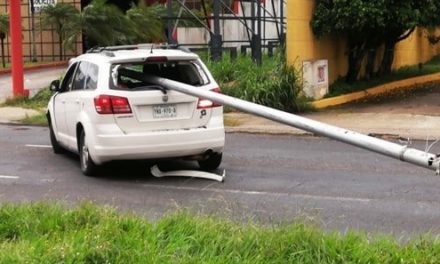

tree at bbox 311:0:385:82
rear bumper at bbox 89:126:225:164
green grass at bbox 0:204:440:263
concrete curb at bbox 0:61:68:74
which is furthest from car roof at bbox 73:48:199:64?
concrete curb at bbox 0:61:68:74

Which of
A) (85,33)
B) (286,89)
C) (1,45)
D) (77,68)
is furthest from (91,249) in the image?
(1,45)

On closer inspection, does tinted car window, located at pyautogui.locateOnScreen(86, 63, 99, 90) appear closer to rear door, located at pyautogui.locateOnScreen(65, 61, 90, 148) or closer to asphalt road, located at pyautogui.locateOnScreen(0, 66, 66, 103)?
rear door, located at pyautogui.locateOnScreen(65, 61, 90, 148)

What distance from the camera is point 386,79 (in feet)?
70.1

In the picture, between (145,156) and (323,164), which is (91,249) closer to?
(145,156)

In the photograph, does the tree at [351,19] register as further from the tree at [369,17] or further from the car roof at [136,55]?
the car roof at [136,55]

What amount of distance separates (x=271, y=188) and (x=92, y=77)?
2.80 metres

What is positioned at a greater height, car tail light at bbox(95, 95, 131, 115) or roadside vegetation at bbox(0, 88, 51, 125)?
car tail light at bbox(95, 95, 131, 115)

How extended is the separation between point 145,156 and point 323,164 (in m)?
2.74

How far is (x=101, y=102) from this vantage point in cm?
923

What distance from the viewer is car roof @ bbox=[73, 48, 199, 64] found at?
9.42 metres

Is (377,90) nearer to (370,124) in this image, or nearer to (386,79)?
(386,79)

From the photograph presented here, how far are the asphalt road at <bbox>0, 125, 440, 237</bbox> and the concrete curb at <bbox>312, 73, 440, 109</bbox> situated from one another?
5.29 metres

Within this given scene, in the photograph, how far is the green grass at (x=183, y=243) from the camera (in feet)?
16.6

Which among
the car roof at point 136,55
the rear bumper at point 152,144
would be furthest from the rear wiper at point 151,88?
the rear bumper at point 152,144
